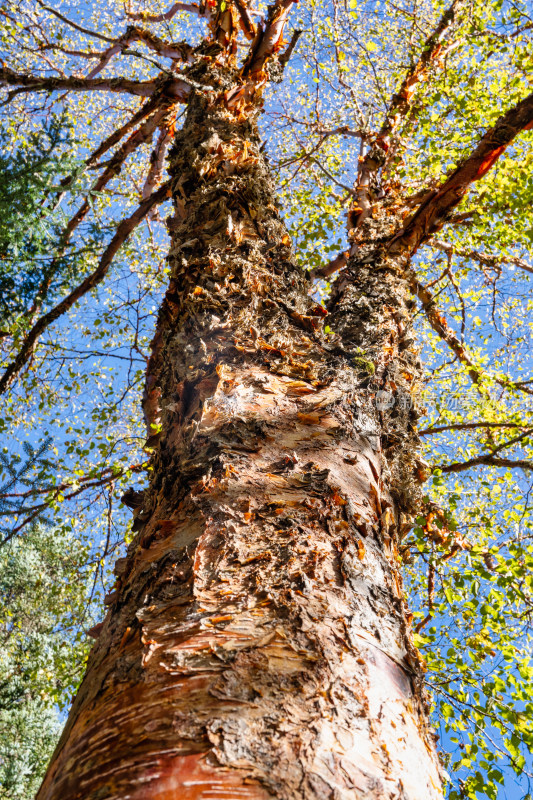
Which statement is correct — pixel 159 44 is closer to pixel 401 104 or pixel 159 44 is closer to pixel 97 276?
pixel 401 104

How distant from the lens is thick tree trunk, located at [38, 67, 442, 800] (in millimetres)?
966

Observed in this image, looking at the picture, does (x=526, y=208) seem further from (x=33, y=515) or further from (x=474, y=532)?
(x=33, y=515)

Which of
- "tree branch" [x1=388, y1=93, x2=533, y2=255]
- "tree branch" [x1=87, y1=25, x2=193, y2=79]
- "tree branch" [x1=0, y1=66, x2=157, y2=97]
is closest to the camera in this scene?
"tree branch" [x1=388, y1=93, x2=533, y2=255]

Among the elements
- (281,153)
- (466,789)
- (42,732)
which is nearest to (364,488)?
(466,789)

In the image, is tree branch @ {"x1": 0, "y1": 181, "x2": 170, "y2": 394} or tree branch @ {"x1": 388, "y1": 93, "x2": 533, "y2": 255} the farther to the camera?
tree branch @ {"x1": 0, "y1": 181, "x2": 170, "y2": 394}

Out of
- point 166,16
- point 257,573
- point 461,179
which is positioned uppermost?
point 166,16

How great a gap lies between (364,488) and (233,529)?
22.8 inches

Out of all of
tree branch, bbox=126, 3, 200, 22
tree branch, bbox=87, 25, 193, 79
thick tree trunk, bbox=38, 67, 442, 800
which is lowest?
thick tree trunk, bbox=38, 67, 442, 800

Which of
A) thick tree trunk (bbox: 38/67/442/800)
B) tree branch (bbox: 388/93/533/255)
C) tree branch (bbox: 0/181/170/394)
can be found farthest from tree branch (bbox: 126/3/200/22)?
thick tree trunk (bbox: 38/67/442/800)

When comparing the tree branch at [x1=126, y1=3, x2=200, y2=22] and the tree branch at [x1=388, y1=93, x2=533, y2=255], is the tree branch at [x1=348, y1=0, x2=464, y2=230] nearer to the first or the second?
the tree branch at [x1=388, y1=93, x2=533, y2=255]

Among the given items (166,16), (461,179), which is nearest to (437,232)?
(461,179)

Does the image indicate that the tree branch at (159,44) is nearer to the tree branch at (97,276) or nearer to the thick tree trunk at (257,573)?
the tree branch at (97,276)

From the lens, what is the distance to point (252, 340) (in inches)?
88.4

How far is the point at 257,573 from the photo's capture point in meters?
1.33
